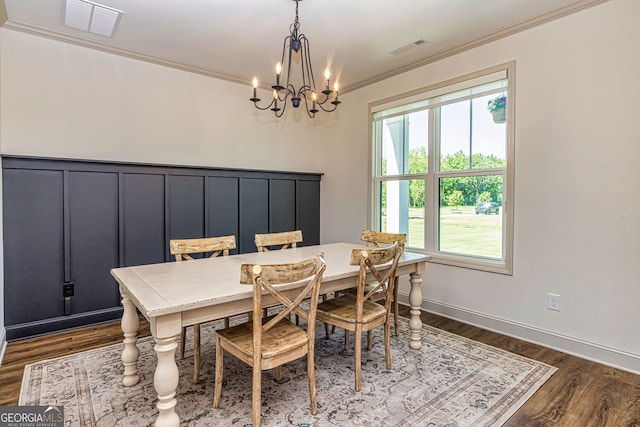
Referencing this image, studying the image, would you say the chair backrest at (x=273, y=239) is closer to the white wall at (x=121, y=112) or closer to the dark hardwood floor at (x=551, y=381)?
the dark hardwood floor at (x=551, y=381)

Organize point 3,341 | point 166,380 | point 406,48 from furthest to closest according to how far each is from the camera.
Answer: point 406,48 < point 3,341 < point 166,380

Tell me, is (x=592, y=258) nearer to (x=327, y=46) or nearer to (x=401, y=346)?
(x=401, y=346)

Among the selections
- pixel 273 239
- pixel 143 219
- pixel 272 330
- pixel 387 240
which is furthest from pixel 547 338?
pixel 143 219

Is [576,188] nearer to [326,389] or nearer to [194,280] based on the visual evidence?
[326,389]

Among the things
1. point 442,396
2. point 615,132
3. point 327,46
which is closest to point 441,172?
point 615,132

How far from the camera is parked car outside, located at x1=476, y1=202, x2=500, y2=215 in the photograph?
119 inches

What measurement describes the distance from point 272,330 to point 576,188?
248cm

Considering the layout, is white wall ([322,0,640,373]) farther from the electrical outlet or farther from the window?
the window

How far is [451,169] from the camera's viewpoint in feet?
10.9

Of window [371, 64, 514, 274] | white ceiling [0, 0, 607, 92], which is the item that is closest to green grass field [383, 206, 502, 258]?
window [371, 64, 514, 274]

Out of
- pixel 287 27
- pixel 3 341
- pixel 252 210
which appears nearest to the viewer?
pixel 3 341

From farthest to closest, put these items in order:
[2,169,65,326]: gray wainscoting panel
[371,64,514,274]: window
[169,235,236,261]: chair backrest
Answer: [371,64,514,274]: window
[2,169,65,326]: gray wainscoting panel
[169,235,236,261]: chair backrest

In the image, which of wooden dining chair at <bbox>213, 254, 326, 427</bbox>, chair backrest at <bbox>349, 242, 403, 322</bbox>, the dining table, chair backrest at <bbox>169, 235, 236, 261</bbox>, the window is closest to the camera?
the dining table

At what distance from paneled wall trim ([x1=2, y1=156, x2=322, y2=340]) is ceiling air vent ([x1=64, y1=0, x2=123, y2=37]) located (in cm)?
115
